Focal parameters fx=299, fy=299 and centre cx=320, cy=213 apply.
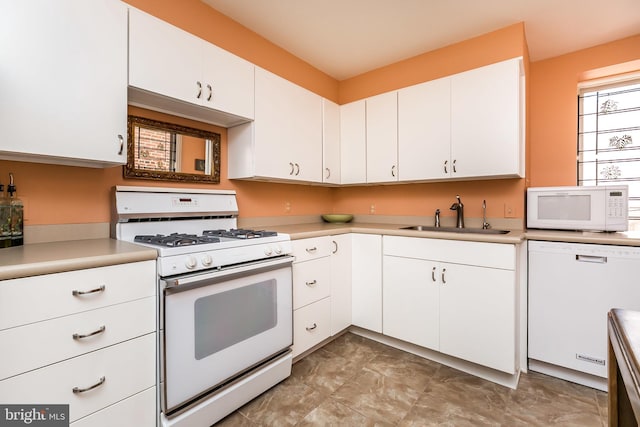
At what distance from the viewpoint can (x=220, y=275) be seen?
152 centimetres

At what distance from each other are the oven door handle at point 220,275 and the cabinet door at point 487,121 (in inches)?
62.1

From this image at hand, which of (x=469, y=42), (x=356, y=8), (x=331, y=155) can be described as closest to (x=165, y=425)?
(x=331, y=155)

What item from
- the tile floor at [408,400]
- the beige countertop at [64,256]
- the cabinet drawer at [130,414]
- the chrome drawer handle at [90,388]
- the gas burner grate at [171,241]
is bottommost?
the tile floor at [408,400]

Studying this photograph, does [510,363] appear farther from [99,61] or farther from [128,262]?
[99,61]

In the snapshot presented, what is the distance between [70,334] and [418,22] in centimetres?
281

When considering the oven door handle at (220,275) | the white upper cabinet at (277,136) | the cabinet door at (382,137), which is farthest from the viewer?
the cabinet door at (382,137)

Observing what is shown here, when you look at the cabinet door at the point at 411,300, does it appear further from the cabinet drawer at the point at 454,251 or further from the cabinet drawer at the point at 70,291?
the cabinet drawer at the point at 70,291

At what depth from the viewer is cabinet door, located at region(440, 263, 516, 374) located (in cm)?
186

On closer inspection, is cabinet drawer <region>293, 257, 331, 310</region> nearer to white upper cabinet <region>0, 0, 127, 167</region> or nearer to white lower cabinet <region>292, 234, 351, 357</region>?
white lower cabinet <region>292, 234, 351, 357</region>

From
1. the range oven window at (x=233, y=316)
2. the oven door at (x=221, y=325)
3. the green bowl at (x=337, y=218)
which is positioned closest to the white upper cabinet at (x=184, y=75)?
the oven door at (x=221, y=325)

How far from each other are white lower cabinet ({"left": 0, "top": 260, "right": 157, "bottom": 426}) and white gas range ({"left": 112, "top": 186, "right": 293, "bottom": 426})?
80mm

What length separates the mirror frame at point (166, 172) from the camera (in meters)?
1.81

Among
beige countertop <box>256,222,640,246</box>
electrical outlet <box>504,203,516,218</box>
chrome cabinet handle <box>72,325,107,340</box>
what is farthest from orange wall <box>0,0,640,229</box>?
chrome cabinet handle <box>72,325,107,340</box>

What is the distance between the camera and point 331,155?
295 cm
